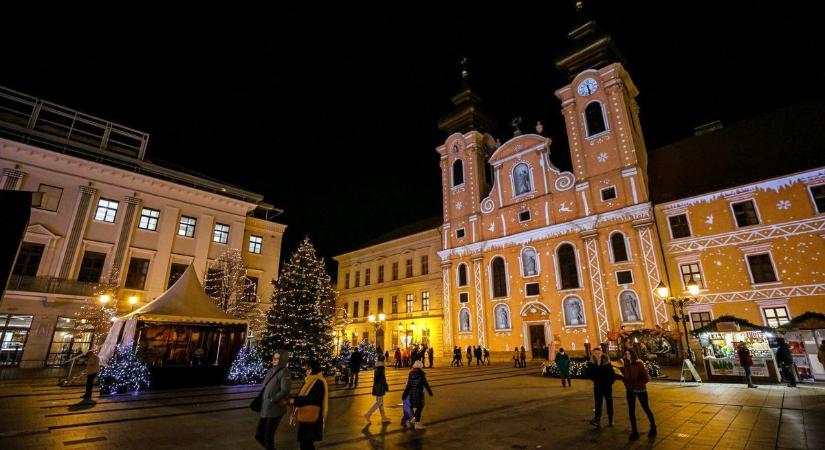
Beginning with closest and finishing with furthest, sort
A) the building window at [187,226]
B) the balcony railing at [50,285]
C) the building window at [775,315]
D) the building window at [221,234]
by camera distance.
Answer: the building window at [775,315]
the balcony railing at [50,285]
the building window at [187,226]
the building window at [221,234]

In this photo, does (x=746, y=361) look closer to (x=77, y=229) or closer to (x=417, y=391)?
(x=417, y=391)

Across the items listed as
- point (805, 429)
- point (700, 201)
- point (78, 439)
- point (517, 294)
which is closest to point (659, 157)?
point (700, 201)

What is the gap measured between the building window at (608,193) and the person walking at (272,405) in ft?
86.4

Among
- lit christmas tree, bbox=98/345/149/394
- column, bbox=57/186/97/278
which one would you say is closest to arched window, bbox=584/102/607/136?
lit christmas tree, bbox=98/345/149/394

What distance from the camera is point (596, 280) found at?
25203 mm

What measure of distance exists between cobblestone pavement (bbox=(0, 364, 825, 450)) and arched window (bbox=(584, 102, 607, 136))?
20.5 m

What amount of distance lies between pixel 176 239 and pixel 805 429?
29.6 meters

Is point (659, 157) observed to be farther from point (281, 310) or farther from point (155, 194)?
point (155, 194)

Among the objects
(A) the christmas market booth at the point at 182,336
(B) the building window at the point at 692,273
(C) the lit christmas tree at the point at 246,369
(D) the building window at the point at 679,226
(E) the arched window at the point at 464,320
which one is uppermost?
(D) the building window at the point at 679,226

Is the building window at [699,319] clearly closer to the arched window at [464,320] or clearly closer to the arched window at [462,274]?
the arched window at [464,320]

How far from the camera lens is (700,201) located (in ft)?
74.2

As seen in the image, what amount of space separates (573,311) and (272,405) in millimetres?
24986

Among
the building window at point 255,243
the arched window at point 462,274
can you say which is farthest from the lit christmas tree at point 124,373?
the arched window at point 462,274

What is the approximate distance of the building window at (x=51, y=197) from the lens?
846 inches
